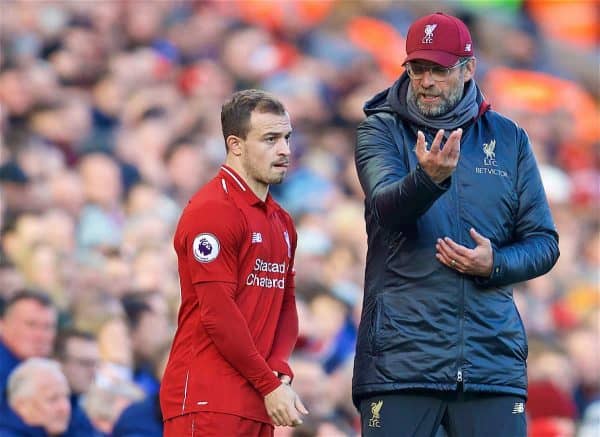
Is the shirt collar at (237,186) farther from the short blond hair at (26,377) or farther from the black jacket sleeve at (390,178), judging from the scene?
the short blond hair at (26,377)

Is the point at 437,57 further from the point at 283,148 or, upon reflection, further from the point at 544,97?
the point at 544,97

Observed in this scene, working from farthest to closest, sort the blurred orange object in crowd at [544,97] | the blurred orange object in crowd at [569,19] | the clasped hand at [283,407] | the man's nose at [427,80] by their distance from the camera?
the blurred orange object in crowd at [569,19], the blurred orange object in crowd at [544,97], the man's nose at [427,80], the clasped hand at [283,407]

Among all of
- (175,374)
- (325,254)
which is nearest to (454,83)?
(175,374)

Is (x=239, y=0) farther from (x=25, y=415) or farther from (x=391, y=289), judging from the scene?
(x=391, y=289)

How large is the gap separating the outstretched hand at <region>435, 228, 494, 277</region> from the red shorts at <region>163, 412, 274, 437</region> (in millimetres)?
797

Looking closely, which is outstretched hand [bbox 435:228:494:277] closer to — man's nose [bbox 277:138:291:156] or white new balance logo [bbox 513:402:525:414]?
white new balance logo [bbox 513:402:525:414]

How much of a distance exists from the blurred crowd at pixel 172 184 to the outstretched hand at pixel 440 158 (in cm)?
284

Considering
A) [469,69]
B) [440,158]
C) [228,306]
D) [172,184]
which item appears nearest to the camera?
[440,158]

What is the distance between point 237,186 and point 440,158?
0.73 metres

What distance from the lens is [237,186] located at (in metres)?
4.85

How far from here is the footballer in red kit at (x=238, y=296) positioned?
15.3 feet

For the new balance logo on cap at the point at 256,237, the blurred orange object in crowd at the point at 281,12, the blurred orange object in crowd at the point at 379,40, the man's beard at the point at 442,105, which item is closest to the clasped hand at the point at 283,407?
the new balance logo on cap at the point at 256,237

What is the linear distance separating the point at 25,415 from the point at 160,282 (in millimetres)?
2815

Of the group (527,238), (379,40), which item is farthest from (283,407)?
(379,40)
